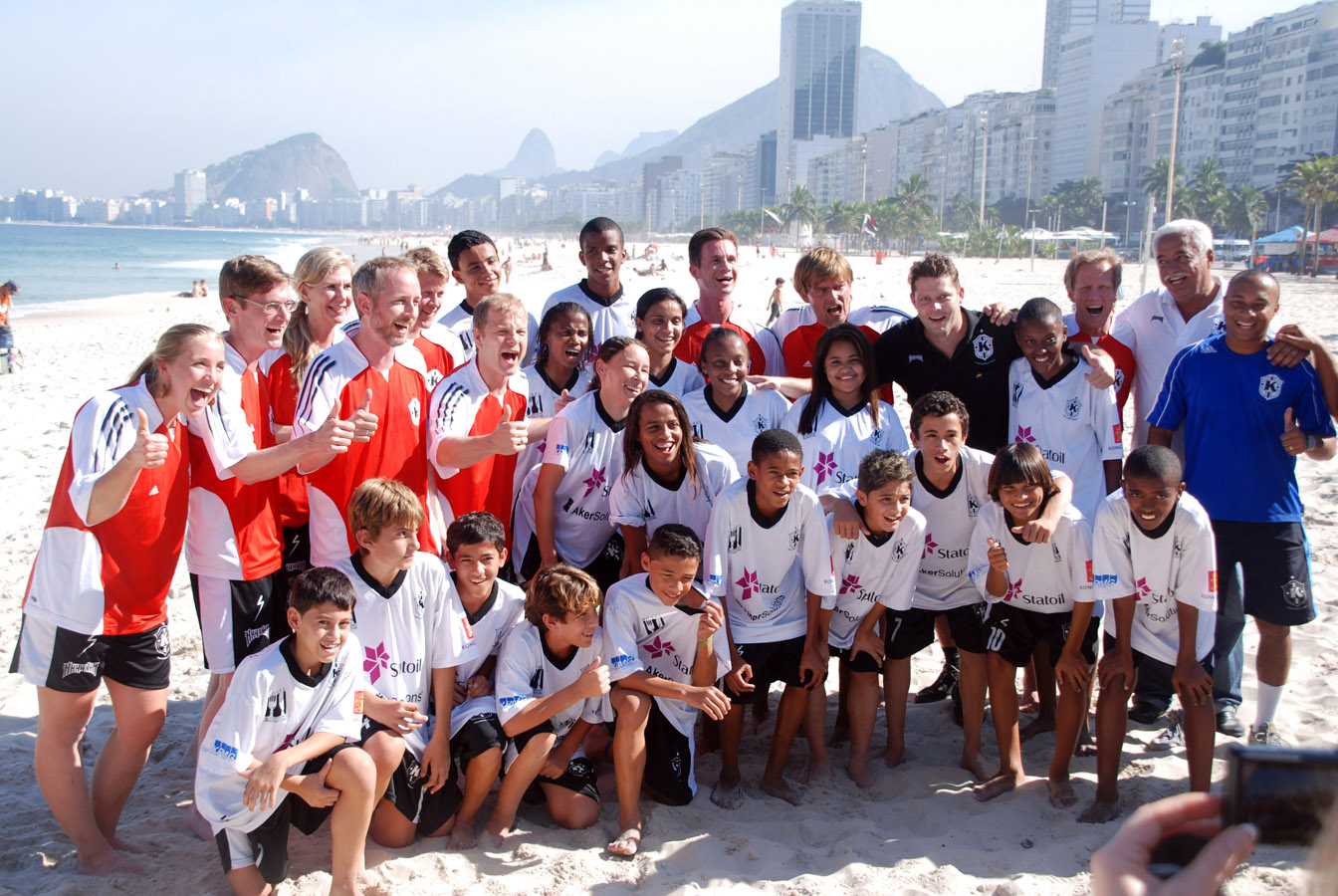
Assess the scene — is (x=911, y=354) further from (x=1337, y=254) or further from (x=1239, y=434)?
(x=1337, y=254)

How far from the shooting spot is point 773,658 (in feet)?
14.1

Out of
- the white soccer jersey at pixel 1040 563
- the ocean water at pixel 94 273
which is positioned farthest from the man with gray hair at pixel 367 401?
the ocean water at pixel 94 273

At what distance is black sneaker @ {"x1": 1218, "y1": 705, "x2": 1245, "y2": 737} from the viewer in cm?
449

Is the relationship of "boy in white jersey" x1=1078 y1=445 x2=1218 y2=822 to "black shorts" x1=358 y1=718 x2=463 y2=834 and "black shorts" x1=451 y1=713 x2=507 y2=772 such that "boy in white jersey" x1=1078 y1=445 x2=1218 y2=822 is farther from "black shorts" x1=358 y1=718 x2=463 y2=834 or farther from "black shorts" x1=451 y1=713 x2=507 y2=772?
"black shorts" x1=358 y1=718 x2=463 y2=834

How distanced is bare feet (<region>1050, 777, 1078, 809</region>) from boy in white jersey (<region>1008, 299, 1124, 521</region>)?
127 centimetres

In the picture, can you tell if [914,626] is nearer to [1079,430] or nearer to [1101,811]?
[1101,811]

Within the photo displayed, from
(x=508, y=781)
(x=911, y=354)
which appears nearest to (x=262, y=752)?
(x=508, y=781)

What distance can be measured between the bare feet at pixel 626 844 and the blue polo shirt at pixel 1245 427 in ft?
9.95

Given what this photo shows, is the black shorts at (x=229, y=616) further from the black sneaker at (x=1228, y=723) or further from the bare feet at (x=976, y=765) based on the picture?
the black sneaker at (x=1228, y=723)

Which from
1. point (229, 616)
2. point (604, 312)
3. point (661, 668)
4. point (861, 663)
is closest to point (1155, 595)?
point (861, 663)

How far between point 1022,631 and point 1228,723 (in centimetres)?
132

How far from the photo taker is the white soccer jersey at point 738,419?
4.73 meters

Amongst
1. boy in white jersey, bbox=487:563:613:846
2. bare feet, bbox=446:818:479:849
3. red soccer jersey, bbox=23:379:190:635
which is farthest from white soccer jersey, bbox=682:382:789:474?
red soccer jersey, bbox=23:379:190:635

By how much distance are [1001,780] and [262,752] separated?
3.05 metres
